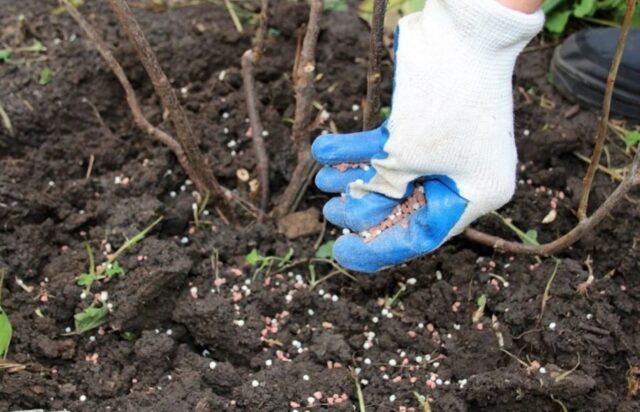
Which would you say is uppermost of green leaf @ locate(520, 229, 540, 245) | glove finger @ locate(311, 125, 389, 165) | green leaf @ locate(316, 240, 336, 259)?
glove finger @ locate(311, 125, 389, 165)

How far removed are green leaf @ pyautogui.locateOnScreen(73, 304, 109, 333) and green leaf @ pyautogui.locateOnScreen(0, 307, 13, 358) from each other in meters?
0.13

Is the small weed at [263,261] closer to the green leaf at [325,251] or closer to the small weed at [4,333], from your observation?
the green leaf at [325,251]

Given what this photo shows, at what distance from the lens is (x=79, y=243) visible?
1.92 metres

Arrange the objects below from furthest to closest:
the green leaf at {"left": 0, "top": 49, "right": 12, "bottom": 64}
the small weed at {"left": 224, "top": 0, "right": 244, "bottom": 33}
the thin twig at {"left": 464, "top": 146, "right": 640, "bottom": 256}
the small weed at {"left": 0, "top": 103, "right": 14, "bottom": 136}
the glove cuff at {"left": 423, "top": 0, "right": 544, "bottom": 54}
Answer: the small weed at {"left": 224, "top": 0, "right": 244, "bottom": 33} < the green leaf at {"left": 0, "top": 49, "right": 12, "bottom": 64} < the small weed at {"left": 0, "top": 103, "right": 14, "bottom": 136} < the thin twig at {"left": 464, "top": 146, "right": 640, "bottom": 256} < the glove cuff at {"left": 423, "top": 0, "right": 544, "bottom": 54}

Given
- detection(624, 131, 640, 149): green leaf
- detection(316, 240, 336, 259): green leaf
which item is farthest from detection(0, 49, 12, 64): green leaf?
detection(624, 131, 640, 149): green leaf

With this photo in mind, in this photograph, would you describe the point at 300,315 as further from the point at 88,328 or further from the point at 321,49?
the point at 321,49

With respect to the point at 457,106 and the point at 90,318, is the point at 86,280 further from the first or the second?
the point at 457,106

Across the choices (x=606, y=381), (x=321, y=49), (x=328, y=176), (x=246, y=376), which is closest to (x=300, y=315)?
(x=246, y=376)

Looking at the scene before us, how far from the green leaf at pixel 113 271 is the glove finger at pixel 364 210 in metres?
0.48

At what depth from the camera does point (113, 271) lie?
71.0 inches

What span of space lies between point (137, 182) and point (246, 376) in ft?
1.86

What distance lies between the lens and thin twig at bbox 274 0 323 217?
6.01 feet

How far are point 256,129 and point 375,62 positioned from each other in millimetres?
438

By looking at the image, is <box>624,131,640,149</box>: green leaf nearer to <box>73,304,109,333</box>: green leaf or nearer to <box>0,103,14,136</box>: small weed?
<box>73,304,109,333</box>: green leaf
